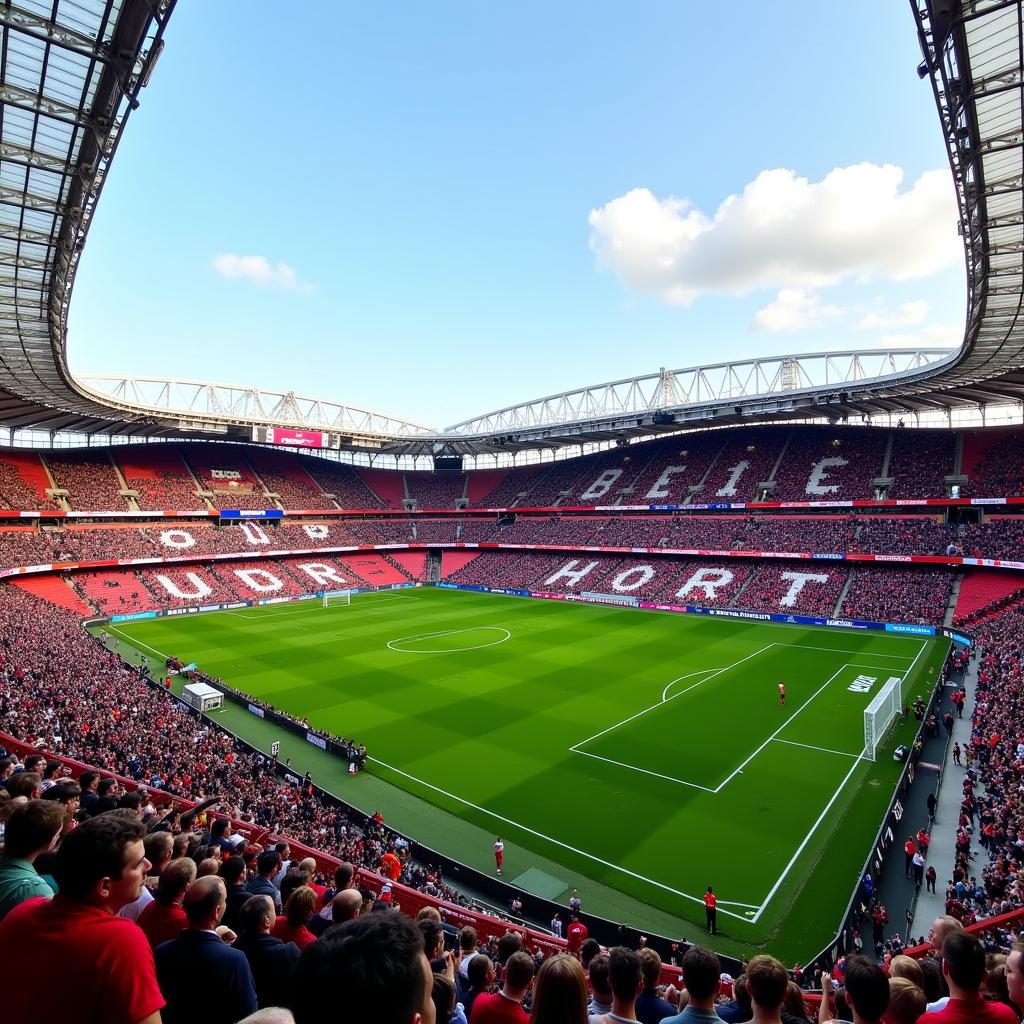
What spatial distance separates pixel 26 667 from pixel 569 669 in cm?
2483

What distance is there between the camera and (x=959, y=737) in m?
24.2

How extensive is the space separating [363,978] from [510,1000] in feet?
9.92

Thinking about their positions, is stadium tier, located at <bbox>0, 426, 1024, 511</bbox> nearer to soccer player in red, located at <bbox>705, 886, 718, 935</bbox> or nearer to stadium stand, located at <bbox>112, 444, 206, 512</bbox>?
stadium stand, located at <bbox>112, 444, 206, 512</bbox>

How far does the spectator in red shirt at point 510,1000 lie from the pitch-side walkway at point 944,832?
15133 millimetres

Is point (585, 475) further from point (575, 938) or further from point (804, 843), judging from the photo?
point (575, 938)

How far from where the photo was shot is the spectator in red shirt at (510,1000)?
398 centimetres

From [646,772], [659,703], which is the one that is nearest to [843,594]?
[659,703]

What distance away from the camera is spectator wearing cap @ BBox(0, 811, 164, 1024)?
2.45 metres

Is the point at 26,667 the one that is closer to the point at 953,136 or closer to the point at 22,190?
the point at 22,190

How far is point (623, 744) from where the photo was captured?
2519 centimetres

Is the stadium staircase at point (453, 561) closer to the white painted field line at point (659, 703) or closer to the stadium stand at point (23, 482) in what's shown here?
the stadium stand at point (23, 482)

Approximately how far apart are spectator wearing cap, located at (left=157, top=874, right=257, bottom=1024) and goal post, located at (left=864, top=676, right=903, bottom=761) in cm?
2512

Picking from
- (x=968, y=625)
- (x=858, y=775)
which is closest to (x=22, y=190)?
(x=858, y=775)

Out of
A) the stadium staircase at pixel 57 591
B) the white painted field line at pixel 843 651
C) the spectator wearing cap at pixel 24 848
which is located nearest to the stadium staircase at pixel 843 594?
the white painted field line at pixel 843 651
